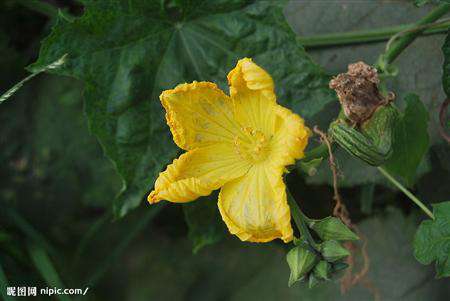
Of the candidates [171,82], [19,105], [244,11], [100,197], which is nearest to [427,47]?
[244,11]

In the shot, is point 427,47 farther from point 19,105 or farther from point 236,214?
point 19,105

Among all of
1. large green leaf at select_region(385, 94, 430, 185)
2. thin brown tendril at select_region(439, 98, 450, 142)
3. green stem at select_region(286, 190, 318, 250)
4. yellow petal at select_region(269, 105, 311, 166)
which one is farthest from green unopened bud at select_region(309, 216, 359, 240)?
thin brown tendril at select_region(439, 98, 450, 142)

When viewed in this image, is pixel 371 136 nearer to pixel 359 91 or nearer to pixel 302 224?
pixel 359 91

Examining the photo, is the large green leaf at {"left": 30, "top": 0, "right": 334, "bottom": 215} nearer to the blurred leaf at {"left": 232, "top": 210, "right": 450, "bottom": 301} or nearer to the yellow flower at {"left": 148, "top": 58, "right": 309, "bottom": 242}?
the yellow flower at {"left": 148, "top": 58, "right": 309, "bottom": 242}

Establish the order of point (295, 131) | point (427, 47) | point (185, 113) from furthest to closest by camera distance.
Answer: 1. point (427, 47)
2. point (185, 113)
3. point (295, 131)

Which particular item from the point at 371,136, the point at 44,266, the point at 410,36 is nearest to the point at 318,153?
Answer: the point at 371,136

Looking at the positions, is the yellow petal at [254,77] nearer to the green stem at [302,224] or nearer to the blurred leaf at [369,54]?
the green stem at [302,224]
